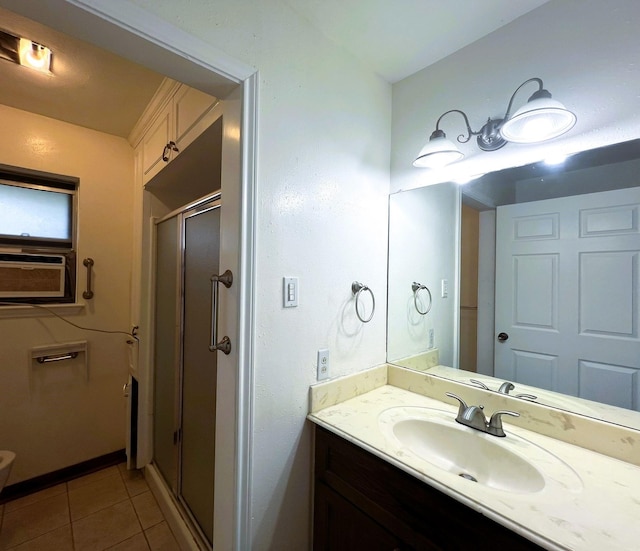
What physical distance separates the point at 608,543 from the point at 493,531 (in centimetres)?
20

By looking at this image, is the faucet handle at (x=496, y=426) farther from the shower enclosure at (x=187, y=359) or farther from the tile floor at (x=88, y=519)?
the tile floor at (x=88, y=519)

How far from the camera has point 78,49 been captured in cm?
132

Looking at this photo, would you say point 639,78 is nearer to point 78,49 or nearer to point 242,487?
point 242,487

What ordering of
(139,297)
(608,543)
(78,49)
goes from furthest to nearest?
(139,297)
(78,49)
(608,543)

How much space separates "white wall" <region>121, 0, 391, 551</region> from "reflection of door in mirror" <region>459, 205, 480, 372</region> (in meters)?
0.44

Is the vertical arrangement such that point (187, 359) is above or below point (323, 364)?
below

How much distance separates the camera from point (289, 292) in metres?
1.09

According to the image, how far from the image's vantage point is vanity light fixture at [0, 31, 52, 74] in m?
1.26

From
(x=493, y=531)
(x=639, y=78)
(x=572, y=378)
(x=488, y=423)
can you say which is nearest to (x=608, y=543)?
(x=493, y=531)

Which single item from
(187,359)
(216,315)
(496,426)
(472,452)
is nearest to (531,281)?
(496,426)

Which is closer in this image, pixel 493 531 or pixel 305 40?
pixel 493 531

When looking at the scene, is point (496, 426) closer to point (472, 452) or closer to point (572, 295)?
point (472, 452)

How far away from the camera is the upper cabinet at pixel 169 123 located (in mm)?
1271

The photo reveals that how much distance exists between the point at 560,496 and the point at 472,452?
33cm
